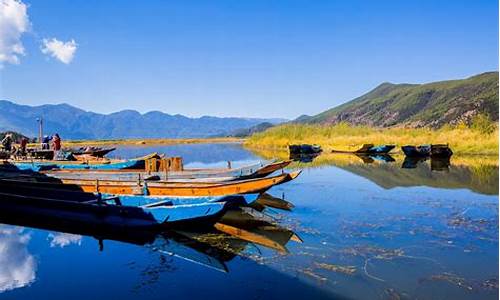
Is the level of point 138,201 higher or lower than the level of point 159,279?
higher

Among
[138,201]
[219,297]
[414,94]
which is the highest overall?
[414,94]

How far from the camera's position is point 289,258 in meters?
8.85

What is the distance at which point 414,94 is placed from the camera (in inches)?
6860

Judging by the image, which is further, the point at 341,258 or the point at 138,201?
the point at 138,201

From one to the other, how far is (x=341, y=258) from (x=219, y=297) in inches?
118

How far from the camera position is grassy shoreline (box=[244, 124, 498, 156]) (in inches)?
1409

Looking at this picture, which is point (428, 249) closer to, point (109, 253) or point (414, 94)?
point (109, 253)

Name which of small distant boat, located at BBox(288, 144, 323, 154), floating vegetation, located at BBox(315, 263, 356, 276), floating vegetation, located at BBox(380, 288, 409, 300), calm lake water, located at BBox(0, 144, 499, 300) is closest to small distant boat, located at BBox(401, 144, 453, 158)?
small distant boat, located at BBox(288, 144, 323, 154)

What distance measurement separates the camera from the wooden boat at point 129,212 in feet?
34.2

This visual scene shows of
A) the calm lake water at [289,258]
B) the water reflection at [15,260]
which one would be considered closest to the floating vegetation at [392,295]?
the calm lake water at [289,258]

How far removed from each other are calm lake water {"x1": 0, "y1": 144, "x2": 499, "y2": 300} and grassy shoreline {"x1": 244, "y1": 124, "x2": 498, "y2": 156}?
2381cm

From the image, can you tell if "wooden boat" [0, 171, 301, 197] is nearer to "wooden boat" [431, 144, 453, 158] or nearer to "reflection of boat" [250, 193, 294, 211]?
"reflection of boat" [250, 193, 294, 211]

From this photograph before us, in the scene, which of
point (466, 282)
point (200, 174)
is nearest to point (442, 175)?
point (200, 174)

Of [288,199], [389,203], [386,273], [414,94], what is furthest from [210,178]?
[414,94]
